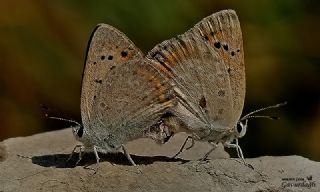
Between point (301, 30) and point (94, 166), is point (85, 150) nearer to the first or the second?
point (94, 166)

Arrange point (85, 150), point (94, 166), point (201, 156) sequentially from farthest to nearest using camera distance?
1. point (201, 156)
2. point (85, 150)
3. point (94, 166)

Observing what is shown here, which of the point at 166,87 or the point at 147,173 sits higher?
the point at 166,87

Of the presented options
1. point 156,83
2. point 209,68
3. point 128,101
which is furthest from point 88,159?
point 209,68

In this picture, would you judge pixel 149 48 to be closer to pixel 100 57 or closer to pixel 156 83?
pixel 156 83

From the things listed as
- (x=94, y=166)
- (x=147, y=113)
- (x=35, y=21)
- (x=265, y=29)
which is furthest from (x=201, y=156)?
(x=35, y=21)

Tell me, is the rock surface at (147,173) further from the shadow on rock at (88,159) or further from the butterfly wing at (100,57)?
the butterfly wing at (100,57)

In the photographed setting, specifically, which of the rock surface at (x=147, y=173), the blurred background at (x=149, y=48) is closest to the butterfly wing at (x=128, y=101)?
the rock surface at (x=147, y=173)

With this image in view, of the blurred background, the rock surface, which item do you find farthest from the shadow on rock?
the blurred background
